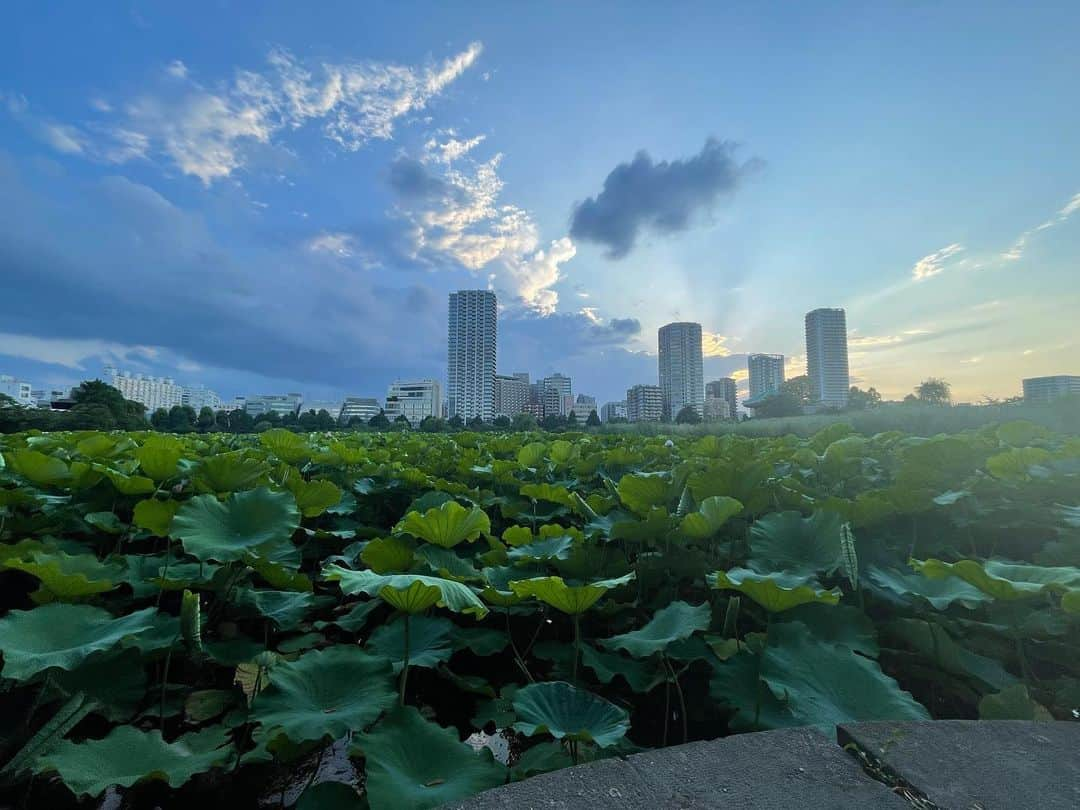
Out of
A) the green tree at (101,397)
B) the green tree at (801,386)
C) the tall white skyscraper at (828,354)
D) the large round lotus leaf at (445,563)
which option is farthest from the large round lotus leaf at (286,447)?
the tall white skyscraper at (828,354)

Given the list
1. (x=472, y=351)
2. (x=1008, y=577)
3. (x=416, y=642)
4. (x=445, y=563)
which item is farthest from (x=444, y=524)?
(x=472, y=351)

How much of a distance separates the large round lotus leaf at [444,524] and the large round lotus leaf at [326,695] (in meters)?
0.29

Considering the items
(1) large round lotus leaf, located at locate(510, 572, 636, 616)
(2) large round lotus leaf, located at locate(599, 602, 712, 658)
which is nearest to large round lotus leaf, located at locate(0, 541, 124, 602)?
(1) large round lotus leaf, located at locate(510, 572, 636, 616)

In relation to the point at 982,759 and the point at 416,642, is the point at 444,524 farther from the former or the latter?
the point at 982,759

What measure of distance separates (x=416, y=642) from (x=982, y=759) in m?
0.94

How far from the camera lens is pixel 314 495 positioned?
4.87 ft

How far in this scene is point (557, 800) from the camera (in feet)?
2.02

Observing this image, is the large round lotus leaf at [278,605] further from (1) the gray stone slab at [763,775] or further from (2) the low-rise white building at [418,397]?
(2) the low-rise white building at [418,397]

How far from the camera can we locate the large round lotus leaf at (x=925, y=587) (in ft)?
3.32

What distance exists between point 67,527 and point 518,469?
1813mm

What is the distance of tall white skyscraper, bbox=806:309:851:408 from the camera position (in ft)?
174

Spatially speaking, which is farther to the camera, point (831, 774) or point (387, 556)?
point (387, 556)

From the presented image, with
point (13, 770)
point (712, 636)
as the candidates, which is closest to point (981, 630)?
point (712, 636)

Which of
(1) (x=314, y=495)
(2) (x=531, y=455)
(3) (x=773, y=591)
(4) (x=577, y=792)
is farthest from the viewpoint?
(2) (x=531, y=455)
